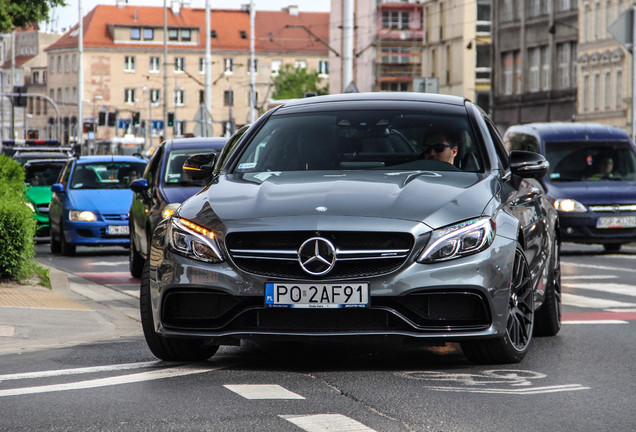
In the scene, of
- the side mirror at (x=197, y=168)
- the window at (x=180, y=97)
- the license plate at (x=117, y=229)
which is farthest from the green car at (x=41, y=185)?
the window at (x=180, y=97)

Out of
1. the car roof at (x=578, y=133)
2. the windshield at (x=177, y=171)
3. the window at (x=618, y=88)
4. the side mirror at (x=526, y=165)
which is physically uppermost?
the window at (x=618, y=88)

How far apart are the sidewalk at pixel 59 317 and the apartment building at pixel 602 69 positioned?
52.4 metres

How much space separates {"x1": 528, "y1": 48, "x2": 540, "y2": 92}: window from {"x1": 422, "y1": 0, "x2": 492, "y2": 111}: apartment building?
13344 millimetres

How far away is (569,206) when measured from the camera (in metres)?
22.9

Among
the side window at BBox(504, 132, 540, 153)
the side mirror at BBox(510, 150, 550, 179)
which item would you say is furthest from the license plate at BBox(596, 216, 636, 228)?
the side mirror at BBox(510, 150, 550, 179)

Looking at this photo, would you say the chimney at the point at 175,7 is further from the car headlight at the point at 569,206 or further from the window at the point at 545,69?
the car headlight at the point at 569,206

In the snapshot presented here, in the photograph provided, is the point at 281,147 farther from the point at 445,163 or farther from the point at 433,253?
the point at 433,253

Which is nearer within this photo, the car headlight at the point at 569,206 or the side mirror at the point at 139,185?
the side mirror at the point at 139,185

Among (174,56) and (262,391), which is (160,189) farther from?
(174,56)

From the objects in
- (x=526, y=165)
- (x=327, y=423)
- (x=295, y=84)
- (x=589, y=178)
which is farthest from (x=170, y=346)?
(x=295, y=84)

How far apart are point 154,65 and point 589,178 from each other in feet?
455

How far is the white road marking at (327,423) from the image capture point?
6141 millimetres

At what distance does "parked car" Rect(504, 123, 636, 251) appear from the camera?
74.7 feet

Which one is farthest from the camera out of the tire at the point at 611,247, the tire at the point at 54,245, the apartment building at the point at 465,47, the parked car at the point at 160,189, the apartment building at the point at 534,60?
the apartment building at the point at 465,47
